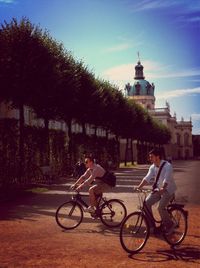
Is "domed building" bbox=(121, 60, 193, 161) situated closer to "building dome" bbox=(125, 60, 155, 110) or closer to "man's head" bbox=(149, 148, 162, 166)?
"building dome" bbox=(125, 60, 155, 110)

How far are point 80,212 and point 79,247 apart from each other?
269 cm

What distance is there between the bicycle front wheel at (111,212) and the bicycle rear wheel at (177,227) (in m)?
2.72

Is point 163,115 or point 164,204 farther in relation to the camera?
point 163,115

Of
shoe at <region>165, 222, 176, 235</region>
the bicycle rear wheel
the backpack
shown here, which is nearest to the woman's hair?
the bicycle rear wheel

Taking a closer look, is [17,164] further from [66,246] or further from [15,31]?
[66,246]

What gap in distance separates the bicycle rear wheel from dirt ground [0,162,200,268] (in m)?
0.18

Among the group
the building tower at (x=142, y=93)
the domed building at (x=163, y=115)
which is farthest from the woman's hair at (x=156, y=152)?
the building tower at (x=142, y=93)

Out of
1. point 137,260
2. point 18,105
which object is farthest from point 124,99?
point 137,260

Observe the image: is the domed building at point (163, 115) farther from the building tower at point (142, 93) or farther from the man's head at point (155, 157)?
the man's head at point (155, 157)

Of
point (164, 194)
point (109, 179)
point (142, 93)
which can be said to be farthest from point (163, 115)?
point (164, 194)

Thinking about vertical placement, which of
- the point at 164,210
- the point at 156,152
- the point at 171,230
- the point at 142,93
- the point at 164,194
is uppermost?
the point at 142,93

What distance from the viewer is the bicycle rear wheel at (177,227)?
1047 cm

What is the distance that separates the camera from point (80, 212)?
12992mm

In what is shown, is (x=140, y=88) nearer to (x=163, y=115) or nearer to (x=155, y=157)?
(x=163, y=115)
